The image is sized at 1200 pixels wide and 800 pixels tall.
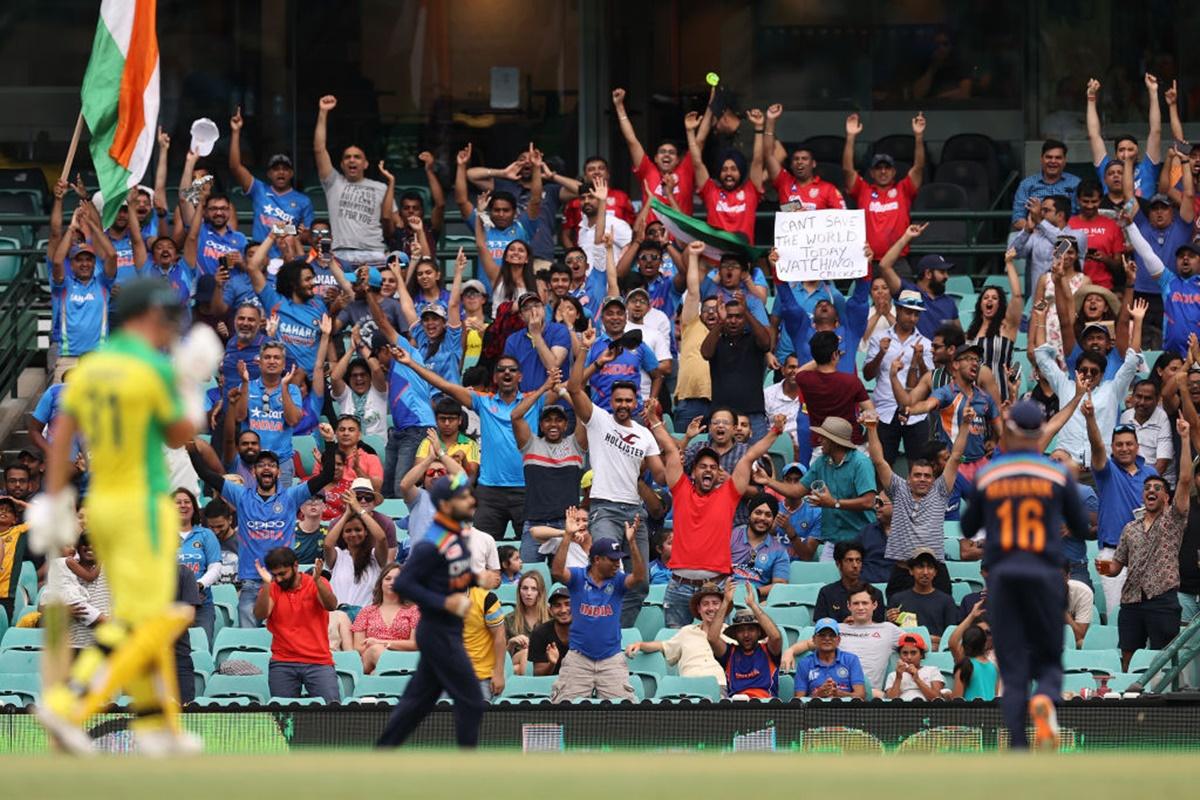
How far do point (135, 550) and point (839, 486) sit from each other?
27.5 ft

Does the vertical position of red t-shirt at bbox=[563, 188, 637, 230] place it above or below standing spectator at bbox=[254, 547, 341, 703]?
above

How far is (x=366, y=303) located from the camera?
57.6 ft

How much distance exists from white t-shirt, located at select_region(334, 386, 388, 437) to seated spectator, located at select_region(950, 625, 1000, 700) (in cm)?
565

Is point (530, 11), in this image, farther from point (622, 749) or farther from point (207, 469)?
point (622, 749)

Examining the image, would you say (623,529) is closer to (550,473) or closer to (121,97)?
(550,473)

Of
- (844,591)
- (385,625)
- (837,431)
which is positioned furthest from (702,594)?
(385,625)

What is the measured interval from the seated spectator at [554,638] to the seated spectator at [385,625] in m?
0.86

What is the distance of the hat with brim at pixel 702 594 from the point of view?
46.4ft

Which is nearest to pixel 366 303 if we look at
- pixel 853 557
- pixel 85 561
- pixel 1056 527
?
pixel 85 561

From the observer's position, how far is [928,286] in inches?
695

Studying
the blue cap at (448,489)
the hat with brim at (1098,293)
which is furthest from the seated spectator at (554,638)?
the hat with brim at (1098,293)

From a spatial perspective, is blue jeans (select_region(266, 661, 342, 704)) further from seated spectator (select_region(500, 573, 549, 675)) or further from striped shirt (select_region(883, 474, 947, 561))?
striped shirt (select_region(883, 474, 947, 561))

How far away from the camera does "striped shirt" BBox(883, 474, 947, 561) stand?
49.1 ft

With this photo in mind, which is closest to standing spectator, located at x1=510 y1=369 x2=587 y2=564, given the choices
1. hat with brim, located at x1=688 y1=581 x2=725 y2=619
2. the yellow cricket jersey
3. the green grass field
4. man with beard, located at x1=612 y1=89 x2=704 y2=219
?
hat with brim, located at x1=688 y1=581 x2=725 y2=619
